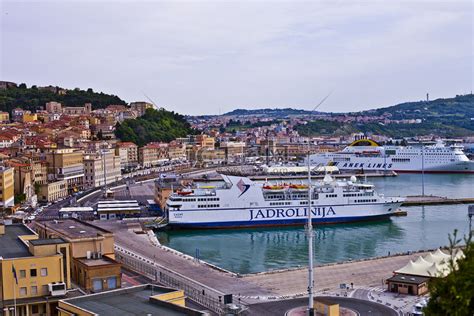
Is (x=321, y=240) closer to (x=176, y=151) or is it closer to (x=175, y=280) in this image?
(x=175, y=280)

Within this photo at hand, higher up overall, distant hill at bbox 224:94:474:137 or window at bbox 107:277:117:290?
distant hill at bbox 224:94:474:137

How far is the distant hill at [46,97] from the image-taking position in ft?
186

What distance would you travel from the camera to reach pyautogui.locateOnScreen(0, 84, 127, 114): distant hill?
56.6 metres

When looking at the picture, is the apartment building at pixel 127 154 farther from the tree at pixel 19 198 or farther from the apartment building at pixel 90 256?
the apartment building at pixel 90 256

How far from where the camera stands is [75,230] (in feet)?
41.2

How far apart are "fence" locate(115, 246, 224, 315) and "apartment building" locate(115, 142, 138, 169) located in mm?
27612

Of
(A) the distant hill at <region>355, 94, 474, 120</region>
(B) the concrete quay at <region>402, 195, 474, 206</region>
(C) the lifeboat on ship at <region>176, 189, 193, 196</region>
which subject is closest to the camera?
(C) the lifeboat on ship at <region>176, 189, 193, 196</region>

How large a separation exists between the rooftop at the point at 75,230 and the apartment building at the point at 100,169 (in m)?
19.0

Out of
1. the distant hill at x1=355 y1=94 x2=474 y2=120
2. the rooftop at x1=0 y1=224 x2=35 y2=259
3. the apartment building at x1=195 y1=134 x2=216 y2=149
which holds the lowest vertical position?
the rooftop at x1=0 y1=224 x2=35 y2=259

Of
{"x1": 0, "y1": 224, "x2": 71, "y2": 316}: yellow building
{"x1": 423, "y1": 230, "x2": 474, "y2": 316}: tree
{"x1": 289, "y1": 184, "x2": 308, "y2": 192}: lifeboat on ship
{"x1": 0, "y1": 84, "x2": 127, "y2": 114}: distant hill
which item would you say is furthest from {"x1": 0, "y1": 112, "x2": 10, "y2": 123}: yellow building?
{"x1": 423, "y1": 230, "x2": 474, "y2": 316}: tree

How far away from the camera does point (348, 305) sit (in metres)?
11.7

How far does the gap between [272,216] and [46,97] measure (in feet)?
135

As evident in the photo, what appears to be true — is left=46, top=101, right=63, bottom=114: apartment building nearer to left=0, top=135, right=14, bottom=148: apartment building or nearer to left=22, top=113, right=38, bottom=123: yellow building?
left=22, top=113, right=38, bottom=123: yellow building

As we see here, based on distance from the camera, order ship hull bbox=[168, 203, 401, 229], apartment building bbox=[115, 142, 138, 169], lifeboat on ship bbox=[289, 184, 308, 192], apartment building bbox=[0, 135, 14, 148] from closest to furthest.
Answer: ship hull bbox=[168, 203, 401, 229] → lifeboat on ship bbox=[289, 184, 308, 192] → apartment building bbox=[0, 135, 14, 148] → apartment building bbox=[115, 142, 138, 169]
